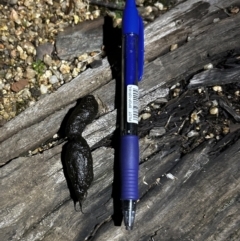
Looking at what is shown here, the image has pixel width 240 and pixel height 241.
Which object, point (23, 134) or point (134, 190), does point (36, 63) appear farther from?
point (134, 190)

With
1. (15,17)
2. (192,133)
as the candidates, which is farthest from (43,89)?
(192,133)

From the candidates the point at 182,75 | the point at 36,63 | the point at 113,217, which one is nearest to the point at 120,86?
the point at 182,75

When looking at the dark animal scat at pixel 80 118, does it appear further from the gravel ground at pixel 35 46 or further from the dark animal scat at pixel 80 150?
the gravel ground at pixel 35 46

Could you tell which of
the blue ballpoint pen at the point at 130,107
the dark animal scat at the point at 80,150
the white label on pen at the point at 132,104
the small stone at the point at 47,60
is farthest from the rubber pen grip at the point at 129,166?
the small stone at the point at 47,60

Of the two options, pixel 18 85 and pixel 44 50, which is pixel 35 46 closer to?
pixel 44 50

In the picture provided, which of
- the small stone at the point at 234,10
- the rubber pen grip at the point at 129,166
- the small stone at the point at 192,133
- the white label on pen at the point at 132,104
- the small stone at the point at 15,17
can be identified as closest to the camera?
the rubber pen grip at the point at 129,166

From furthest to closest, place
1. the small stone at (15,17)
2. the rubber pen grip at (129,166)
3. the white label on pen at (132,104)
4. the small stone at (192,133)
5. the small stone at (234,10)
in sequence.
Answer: the small stone at (15,17)
the small stone at (234,10)
the small stone at (192,133)
the white label on pen at (132,104)
the rubber pen grip at (129,166)

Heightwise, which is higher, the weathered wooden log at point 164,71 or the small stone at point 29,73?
the small stone at point 29,73
